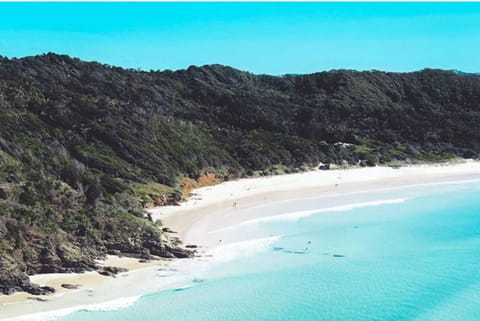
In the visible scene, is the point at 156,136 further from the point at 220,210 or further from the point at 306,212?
the point at 306,212

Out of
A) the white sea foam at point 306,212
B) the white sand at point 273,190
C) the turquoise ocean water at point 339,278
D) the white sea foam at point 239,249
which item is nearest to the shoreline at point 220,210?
the white sand at point 273,190

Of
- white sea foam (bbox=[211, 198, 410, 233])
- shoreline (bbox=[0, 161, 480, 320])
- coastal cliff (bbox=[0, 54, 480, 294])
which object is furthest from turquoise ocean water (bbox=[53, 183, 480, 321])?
coastal cliff (bbox=[0, 54, 480, 294])

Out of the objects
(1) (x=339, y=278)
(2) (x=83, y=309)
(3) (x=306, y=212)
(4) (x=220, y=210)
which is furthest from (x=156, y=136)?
(2) (x=83, y=309)

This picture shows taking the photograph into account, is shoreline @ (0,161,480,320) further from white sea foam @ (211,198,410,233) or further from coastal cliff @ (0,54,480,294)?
coastal cliff @ (0,54,480,294)

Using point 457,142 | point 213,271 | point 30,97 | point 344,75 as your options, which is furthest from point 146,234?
point 344,75

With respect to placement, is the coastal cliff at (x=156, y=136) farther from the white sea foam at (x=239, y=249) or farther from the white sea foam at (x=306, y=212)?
the white sea foam at (x=306, y=212)
